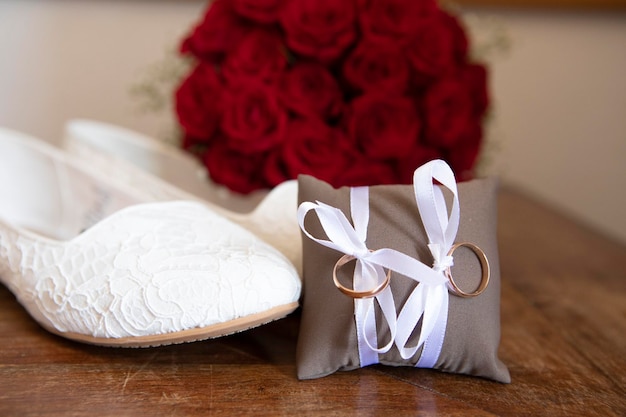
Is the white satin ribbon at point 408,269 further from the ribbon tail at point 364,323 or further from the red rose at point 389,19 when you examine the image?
the red rose at point 389,19

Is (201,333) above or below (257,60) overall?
below

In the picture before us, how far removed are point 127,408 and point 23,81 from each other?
0.99 meters

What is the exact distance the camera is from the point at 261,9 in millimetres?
768

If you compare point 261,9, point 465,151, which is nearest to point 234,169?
point 261,9

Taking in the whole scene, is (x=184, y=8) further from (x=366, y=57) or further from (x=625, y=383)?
(x=625, y=383)

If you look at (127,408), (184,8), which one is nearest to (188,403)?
(127,408)

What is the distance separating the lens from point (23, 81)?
1.24 metres

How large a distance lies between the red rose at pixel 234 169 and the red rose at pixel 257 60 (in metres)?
0.10

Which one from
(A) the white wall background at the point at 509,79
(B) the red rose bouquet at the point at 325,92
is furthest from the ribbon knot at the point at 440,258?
(A) the white wall background at the point at 509,79

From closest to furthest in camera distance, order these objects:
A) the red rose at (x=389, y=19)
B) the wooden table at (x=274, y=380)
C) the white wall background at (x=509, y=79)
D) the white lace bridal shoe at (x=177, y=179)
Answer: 1. the wooden table at (x=274, y=380)
2. the white lace bridal shoe at (x=177, y=179)
3. the red rose at (x=389, y=19)
4. the white wall background at (x=509, y=79)

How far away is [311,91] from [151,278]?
1.13 ft

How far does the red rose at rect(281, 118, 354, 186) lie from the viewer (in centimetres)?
74

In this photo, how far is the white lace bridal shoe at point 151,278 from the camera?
491 mm

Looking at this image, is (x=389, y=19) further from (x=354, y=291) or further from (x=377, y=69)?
(x=354, y=291)
